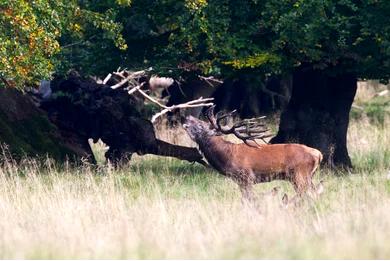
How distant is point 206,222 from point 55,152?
8356 millimetres

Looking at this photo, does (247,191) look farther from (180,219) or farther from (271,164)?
(180,219)

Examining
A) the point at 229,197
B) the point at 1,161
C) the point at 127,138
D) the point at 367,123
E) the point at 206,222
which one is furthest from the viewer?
the point at 367,123

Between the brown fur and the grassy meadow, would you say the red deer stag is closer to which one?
the brown fur

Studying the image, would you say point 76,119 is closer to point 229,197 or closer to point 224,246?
point 229,197

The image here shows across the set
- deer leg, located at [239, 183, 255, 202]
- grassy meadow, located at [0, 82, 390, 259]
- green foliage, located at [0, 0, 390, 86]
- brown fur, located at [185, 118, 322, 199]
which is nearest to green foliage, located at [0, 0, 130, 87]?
green foliage, located at [0, 0, 390, 86]

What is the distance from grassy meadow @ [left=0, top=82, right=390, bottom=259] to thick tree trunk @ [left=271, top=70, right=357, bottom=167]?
256cm

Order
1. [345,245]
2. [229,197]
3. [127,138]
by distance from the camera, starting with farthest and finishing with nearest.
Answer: [127,138] < [229,197] < [345,245]

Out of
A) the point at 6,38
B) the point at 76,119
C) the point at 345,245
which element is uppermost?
the point at 6,38

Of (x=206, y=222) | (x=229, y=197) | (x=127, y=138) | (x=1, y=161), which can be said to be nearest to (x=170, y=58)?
(x=127, y=138)

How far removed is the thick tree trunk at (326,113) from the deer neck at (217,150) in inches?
207

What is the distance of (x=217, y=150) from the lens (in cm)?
1556

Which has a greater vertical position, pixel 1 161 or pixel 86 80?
pixel 86 80

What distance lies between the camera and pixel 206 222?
480 inches

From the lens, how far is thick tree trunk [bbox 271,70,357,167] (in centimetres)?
2058
